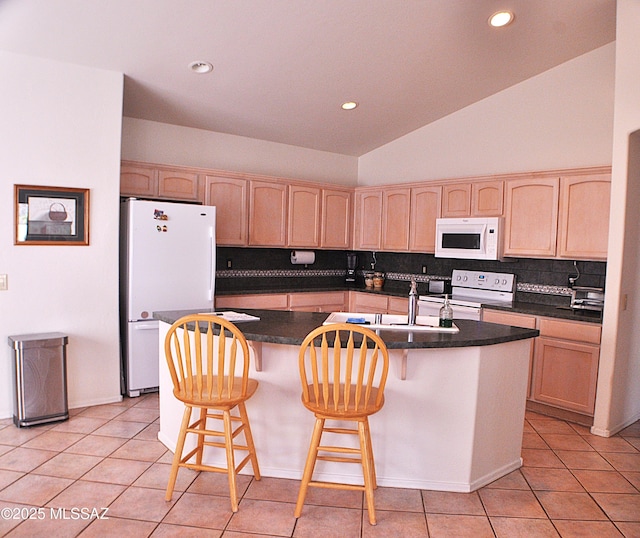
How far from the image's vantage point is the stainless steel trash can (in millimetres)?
3373

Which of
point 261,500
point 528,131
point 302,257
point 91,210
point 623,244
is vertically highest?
point 528,131

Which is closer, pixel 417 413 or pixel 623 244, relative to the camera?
pixel 417 413

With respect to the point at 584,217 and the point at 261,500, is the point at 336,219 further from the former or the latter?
the point at 261,500

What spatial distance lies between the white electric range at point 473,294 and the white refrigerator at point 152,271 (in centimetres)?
218

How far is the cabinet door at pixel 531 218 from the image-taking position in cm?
415

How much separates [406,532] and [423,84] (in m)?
3.69

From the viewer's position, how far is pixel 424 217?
5172mm

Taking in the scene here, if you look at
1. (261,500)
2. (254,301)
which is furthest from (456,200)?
(261,500)

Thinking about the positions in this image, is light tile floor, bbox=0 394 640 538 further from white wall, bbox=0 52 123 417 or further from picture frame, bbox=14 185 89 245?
picture frame, bbox=14 185 89 245

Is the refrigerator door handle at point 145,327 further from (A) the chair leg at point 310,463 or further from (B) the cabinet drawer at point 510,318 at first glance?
(B) the cabinet drawer at point 510,318

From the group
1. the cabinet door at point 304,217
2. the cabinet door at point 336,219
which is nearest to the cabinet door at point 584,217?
the cabinet door at point 336,219

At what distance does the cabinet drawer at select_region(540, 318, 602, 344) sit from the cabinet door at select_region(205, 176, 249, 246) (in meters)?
2.98

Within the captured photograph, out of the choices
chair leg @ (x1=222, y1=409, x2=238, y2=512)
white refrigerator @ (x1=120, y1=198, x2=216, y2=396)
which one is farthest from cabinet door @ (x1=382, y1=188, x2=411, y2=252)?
chair leg @ (x1=222, y1=409, x2=238, y2=512)

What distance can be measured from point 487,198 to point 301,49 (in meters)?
2.26
